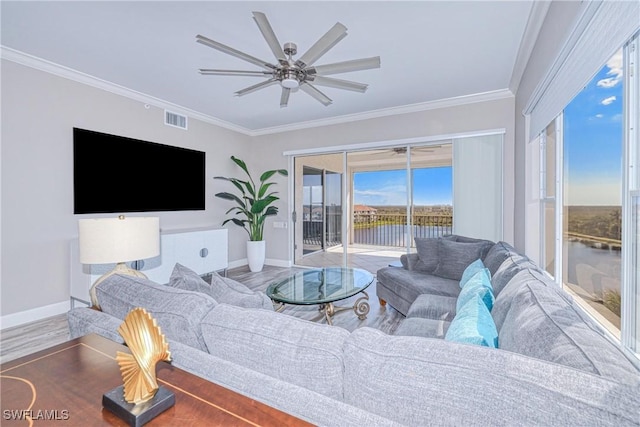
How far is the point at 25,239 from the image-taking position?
3.08 metres

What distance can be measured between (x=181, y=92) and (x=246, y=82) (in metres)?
1.00

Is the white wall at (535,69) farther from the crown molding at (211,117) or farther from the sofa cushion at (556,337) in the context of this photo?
the sofa cushion at (556,337)

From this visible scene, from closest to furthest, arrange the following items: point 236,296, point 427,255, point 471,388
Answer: point 471,388
point 236,296
point 427,255

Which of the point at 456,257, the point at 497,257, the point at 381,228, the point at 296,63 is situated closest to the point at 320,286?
the point at 456,257

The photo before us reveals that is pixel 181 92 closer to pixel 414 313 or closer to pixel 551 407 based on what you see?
pixel 414 313

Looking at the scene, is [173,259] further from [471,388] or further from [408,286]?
[471,388]

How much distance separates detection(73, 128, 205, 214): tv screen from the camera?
139 inches

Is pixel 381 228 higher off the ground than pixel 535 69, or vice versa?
pixel 535 69

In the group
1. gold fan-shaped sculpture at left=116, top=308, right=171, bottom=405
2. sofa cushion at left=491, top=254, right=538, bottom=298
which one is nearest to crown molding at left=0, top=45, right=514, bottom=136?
sofa cushion at left=491, top=254, right=538, bottom=298

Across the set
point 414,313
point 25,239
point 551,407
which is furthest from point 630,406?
point 25,239

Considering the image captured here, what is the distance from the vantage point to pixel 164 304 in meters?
1.13

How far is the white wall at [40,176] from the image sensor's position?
2.96 meters

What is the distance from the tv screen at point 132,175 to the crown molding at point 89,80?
1.88ft

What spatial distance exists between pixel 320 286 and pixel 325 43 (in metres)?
2.16
